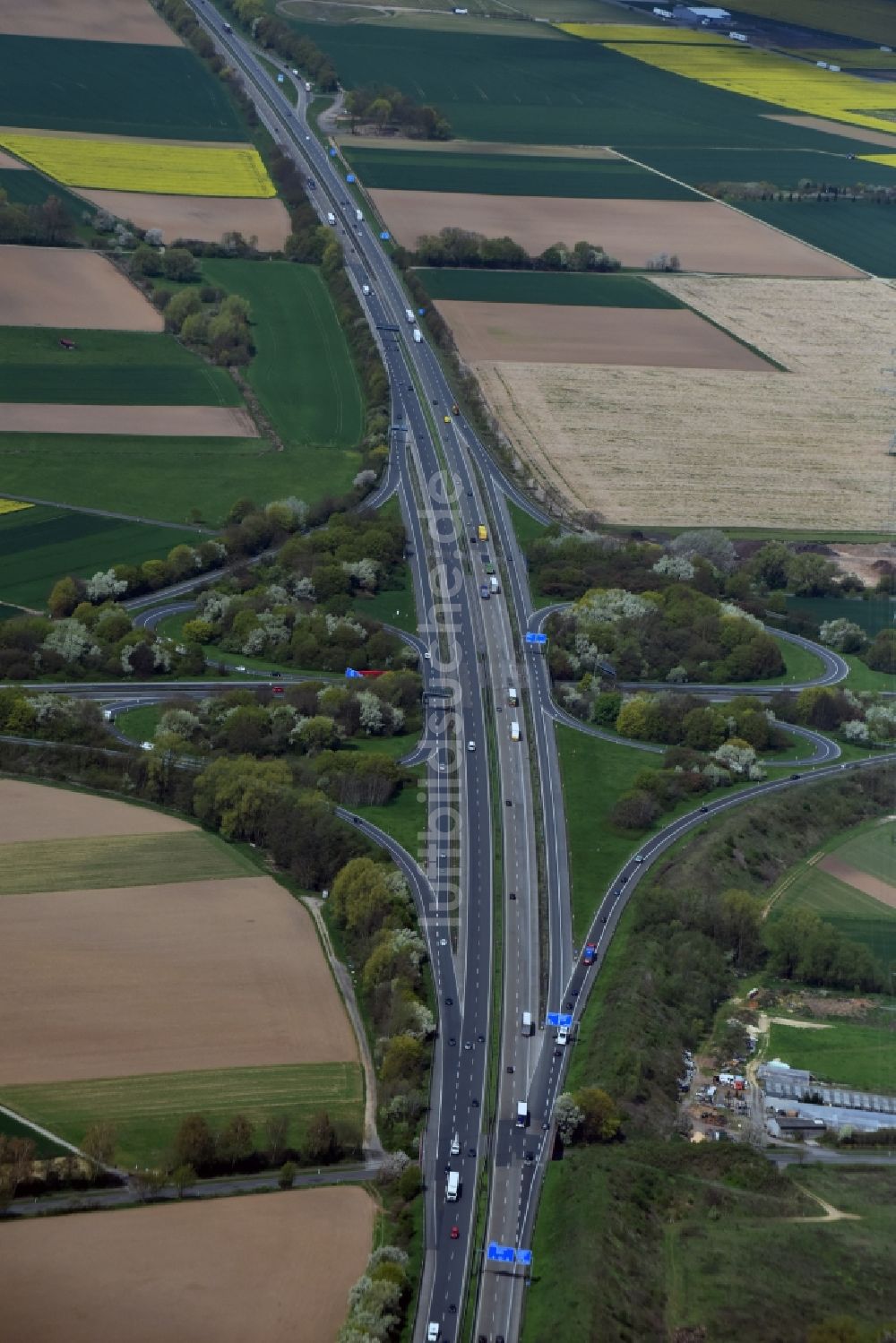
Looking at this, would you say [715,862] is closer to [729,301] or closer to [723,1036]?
[723,1036]

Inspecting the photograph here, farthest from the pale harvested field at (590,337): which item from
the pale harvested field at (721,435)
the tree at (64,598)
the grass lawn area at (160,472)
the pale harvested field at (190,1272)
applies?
the pale harvested field at (190,1272)

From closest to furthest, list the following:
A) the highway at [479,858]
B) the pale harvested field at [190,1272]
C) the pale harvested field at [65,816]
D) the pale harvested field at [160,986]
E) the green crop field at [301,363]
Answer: the pale harvested field at [190,1272], the highway at [479,858], the pale harvested field at [160,986], the pale harvested field at [65,816], the green crop field at [301,363]

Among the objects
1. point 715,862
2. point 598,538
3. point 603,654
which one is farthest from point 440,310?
point 715,862

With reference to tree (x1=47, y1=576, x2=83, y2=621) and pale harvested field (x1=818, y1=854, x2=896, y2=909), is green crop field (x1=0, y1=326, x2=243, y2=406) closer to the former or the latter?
tree (x1=47, y1=576, x2=83, y2=621)

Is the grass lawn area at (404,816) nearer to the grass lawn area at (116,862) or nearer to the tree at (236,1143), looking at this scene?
the grass lawn area at (116,862)

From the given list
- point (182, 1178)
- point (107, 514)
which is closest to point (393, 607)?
point (107, 514)

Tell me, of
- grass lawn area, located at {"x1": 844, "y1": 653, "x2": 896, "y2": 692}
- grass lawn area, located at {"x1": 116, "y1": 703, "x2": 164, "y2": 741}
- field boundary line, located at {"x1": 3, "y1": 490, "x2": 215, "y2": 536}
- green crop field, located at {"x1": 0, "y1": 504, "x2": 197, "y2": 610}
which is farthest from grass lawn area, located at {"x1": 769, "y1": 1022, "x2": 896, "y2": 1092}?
field boundary line, located at {"x1": 3, "y1": 490, "x2": 215, "y2": 536}
